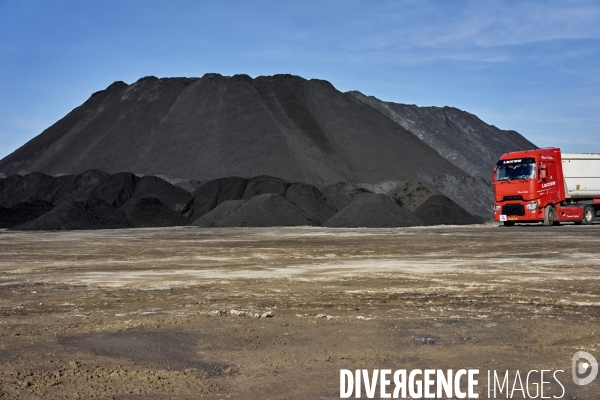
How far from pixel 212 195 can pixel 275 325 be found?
51.3 metres

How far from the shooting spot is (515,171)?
30.9m

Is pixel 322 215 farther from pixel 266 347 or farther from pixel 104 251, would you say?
pixel 266 347

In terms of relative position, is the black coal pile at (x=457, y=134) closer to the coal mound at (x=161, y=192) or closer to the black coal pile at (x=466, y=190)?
the black coal pile at (x=466, y=190)

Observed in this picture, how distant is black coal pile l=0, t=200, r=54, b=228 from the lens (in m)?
43.4

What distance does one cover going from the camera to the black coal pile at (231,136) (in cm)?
8156

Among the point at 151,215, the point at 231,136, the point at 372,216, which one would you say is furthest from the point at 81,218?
the point at 231,136

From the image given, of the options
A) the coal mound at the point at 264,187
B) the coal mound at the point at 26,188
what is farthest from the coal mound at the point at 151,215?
the coal mound at the point at 26,188

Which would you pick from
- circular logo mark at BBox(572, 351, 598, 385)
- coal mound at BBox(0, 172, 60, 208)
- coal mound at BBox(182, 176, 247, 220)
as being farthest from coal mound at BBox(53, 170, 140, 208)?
circular logo mark at BBox(572, 351, 598, 385)

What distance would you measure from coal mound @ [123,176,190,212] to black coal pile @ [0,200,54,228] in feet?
36.2

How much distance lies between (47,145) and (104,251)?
8084cm

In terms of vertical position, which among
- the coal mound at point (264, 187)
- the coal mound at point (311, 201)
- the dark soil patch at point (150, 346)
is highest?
the coal mound at point (264, 187)

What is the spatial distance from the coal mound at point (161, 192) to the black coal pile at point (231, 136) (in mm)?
15916

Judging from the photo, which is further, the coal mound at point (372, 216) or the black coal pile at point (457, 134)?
the black coal pile at point (457, 134)

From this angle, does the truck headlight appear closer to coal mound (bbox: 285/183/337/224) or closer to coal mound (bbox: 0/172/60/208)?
coal mound (bbox: 285/183/337/224)
